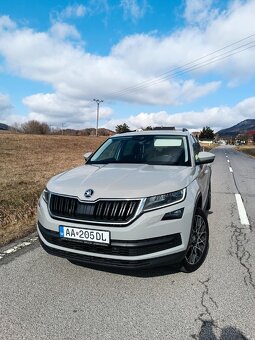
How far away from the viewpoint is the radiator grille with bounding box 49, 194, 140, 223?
312 centimetres

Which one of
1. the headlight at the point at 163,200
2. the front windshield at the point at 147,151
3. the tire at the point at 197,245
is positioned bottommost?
the tire at the point at 197,245

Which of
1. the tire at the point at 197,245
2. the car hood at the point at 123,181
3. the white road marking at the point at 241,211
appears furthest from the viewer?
the white road marking at the point at 241,211

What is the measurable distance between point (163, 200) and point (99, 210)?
0.65 metres

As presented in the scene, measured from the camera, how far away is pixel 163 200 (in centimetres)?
323

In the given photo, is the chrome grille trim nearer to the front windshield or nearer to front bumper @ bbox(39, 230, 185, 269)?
front bumper @ bbox(39, 230, 185, 269)

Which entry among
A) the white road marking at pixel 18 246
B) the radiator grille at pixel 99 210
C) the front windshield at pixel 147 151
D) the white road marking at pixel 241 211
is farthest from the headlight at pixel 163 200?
the white road marking at pixel 241 211

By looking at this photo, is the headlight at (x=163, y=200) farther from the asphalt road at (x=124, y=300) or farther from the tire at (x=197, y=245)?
the asphalt road at (x=124, y=300)

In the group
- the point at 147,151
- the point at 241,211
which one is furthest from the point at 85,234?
the point at 241,211

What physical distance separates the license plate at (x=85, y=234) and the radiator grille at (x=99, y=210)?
0.37ft

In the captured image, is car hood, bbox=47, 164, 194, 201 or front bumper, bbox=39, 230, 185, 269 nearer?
front bumper, bbox=39, 230, 185, 269

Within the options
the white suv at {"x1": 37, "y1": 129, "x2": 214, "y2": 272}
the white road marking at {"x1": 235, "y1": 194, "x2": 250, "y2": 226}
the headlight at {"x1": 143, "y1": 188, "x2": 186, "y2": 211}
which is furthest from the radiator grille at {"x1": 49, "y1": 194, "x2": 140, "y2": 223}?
the white road marking at {"x1": 235, "y1": 194, "x2": 250, "y2": 226}

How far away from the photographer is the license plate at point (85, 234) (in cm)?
312

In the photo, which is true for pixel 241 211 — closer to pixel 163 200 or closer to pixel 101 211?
pixel 163 200

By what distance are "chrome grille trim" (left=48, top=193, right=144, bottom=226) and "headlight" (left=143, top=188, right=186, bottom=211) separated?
74 mm
